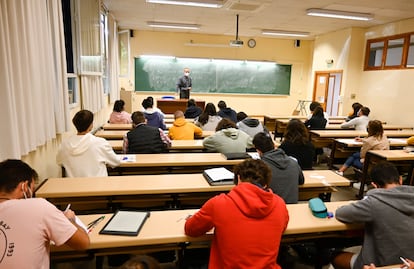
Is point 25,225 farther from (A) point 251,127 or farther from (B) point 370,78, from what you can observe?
(B) point 370,78

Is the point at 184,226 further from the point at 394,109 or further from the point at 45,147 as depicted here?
the point at 394,109

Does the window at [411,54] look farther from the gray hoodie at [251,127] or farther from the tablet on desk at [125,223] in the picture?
the tablet on desk at [125,223]

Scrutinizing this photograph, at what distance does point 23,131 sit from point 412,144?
5.21 meters

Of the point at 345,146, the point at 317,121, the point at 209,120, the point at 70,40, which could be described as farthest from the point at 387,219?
the point at 317,121

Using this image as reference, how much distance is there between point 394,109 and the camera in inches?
308

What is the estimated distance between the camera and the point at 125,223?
70.3 inches

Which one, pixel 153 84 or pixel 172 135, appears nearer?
pixel 172 135

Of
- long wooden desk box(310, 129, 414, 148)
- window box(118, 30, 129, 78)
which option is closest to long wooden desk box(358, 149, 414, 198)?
long wooden desk box(310, 129, 414, 148)

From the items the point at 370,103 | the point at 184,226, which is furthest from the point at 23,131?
the point at 370,103

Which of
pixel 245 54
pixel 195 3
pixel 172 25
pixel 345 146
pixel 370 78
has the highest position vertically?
pixel 172 25

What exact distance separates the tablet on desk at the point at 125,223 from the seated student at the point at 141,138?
165 cm

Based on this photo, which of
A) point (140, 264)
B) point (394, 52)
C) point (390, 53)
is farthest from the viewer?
point (390, 53)

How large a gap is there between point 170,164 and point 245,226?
67.5 inches

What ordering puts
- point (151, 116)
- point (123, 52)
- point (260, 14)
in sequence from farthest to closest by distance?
1. point (123, 52)
2. point (260, 14)
3. point (151, 116)
